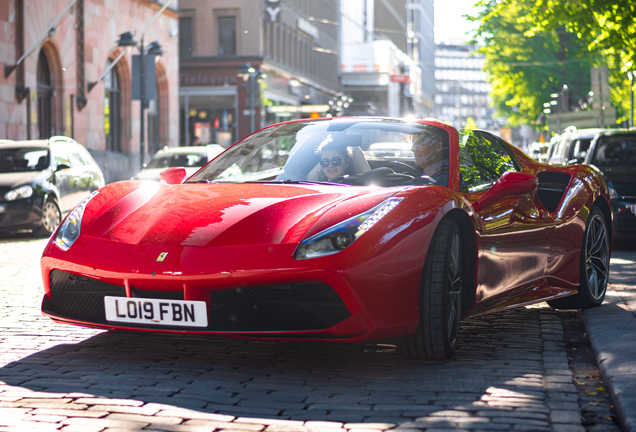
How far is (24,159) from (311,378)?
11.1 meters

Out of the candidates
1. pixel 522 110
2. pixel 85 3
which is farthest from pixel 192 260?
pixel 522 110

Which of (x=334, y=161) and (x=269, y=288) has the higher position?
(x=334, y=161)

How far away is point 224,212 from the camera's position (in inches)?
171

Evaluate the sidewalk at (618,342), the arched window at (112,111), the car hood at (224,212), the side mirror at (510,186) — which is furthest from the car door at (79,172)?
the arched window at (112,111)

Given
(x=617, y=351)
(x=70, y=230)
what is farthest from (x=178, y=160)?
(x=617, y=351)

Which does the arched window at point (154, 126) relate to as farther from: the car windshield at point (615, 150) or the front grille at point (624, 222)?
the front grille at point (624, 222)

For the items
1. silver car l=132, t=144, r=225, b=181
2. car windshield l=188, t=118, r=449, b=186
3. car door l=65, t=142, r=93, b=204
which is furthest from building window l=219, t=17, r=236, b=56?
car windshield l=188, t=118, r=449, b=186

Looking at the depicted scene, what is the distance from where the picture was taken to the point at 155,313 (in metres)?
4.14

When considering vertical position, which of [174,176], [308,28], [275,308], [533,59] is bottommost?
[275,308]

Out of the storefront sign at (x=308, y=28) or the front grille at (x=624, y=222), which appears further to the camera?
the storefront sign at (x=308, y=28)

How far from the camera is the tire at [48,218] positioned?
13.5m

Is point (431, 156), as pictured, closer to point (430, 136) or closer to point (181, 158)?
point (430, 136)

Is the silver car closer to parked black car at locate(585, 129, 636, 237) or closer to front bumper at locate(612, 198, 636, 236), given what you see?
parked black car at locate(585, 129, 636, 237)

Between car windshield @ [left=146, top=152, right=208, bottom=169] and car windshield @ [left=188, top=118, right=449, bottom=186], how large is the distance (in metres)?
13.6
